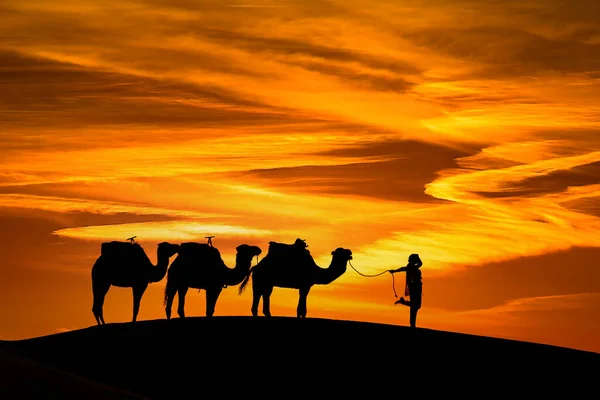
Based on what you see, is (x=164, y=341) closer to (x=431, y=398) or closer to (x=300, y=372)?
(x=300, y=372)

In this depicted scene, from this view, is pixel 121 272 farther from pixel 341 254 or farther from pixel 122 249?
pixel 341 254

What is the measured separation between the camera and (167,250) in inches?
1673

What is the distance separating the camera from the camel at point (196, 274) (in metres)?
40.5

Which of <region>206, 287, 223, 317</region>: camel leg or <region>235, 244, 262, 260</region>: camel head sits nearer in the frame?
<region>206, 287, 223, 317</region>: camel leg

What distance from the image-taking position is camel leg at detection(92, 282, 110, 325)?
40906mm

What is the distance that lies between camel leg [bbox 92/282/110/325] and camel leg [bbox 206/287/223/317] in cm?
347

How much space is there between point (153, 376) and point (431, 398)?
7.44 m

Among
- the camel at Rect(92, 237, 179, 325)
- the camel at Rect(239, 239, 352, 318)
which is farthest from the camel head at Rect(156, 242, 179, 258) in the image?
the camel at Rect(239, 239, 352, 318)

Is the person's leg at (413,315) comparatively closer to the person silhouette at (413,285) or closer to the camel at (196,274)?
the person silhouette at (413,285)

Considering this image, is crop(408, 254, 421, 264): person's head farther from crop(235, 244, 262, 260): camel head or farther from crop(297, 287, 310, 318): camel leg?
crop(235, 244, 262, 260): camel head

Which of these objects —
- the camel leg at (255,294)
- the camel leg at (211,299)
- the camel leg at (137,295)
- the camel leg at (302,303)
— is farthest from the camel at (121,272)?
the camel leg at (302,303)

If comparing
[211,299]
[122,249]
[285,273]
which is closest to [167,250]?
[122,249]

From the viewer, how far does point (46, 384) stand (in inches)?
1065

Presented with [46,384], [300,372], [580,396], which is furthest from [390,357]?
[46,384]
